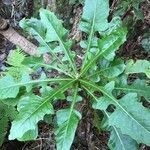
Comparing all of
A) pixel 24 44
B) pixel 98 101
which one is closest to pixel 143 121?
pixel 98 101

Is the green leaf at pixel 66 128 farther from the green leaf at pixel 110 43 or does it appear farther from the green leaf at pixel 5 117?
the green leaf at pixel 5 117

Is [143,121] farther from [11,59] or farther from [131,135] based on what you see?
[11,59]

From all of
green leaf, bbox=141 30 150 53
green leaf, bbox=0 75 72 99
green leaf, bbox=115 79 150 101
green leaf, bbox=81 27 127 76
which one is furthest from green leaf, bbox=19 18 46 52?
green leaf, bbox=141 30 150 53

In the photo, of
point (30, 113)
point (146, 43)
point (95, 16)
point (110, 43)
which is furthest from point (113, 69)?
point (146, 43)

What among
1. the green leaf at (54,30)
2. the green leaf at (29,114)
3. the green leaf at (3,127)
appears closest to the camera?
the green leaf at (29,114)

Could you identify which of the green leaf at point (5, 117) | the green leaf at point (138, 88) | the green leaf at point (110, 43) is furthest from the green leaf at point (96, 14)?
the green leaf at point (5, 117)

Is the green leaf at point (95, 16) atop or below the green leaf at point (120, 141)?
atop

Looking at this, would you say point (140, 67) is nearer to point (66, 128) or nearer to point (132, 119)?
point (132, 119)
